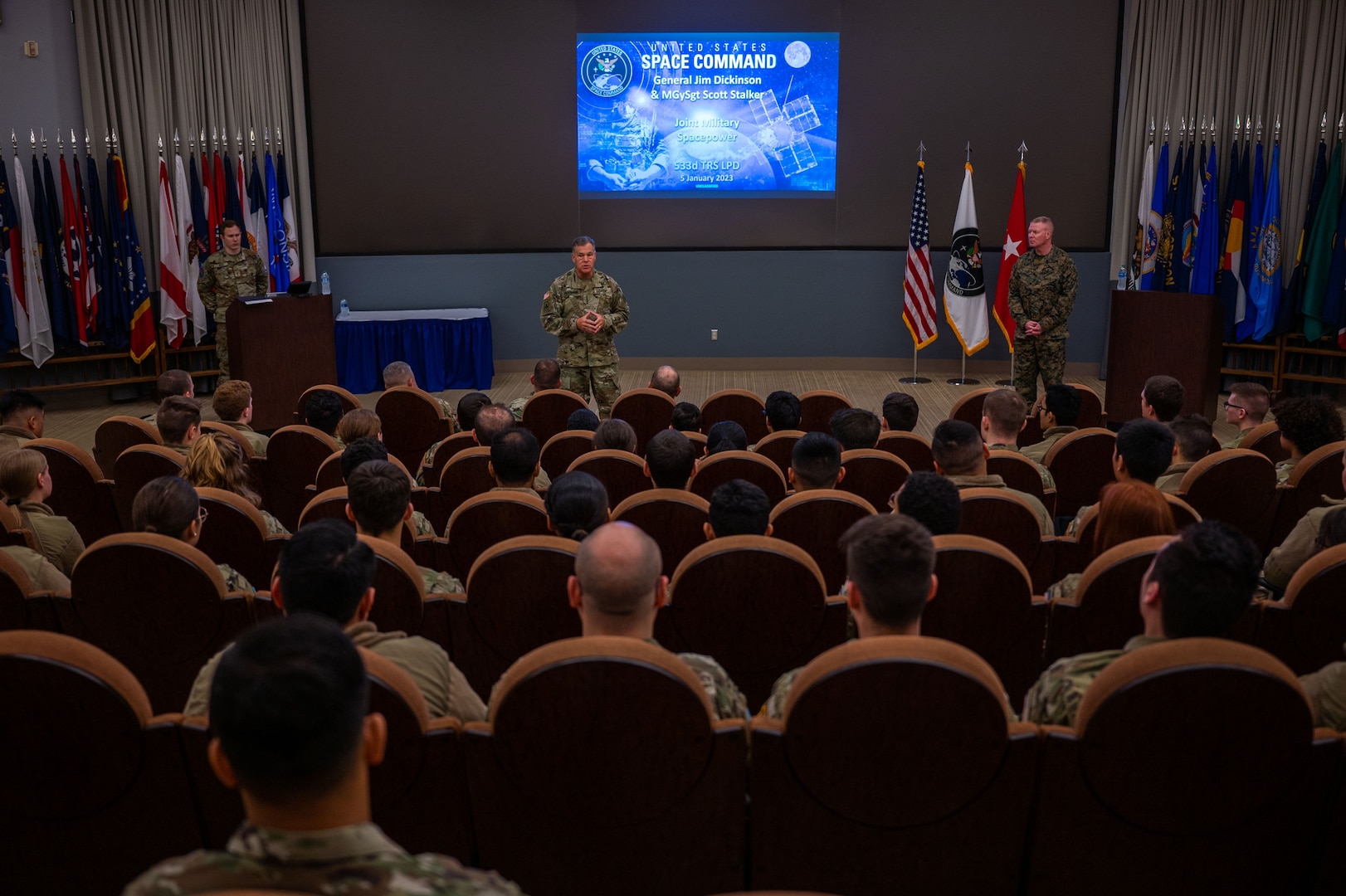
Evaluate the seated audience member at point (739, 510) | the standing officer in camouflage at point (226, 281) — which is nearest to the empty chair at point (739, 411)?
the seated audience member at point (739, 510)

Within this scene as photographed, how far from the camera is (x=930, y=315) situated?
10.2 meters

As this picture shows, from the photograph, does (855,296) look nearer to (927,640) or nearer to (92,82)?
(92,82)

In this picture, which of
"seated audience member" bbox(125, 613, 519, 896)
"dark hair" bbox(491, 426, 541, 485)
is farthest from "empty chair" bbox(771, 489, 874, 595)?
"seated audience member" bbox(125, 613, 519, 896)

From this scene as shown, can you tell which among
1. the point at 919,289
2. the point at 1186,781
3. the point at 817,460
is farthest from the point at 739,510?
the point at 919,289

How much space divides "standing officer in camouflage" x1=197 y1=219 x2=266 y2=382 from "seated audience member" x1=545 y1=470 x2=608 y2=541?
6.68 m

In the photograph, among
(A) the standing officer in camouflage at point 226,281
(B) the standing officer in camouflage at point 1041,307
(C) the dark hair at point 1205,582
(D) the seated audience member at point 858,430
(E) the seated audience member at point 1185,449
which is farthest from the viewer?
(A) the standing officer in camouflage at point 226,281

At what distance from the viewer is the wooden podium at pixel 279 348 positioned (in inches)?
307

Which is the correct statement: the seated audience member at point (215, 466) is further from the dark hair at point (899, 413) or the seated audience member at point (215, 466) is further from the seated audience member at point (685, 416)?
the dark hair at point (899, 413)

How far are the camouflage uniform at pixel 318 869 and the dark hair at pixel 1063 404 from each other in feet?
15.7

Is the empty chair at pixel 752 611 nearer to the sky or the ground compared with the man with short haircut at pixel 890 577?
nearer to the ground

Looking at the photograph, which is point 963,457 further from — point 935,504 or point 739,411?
point 739,411

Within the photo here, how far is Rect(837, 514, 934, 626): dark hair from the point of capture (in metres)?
2.20

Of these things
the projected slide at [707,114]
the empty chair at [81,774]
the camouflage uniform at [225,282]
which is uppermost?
the projected slide at [707,114]

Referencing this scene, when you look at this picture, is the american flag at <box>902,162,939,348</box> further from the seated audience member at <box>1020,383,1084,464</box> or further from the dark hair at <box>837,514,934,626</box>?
the dark hair at <box>837,514,934,626</box>
